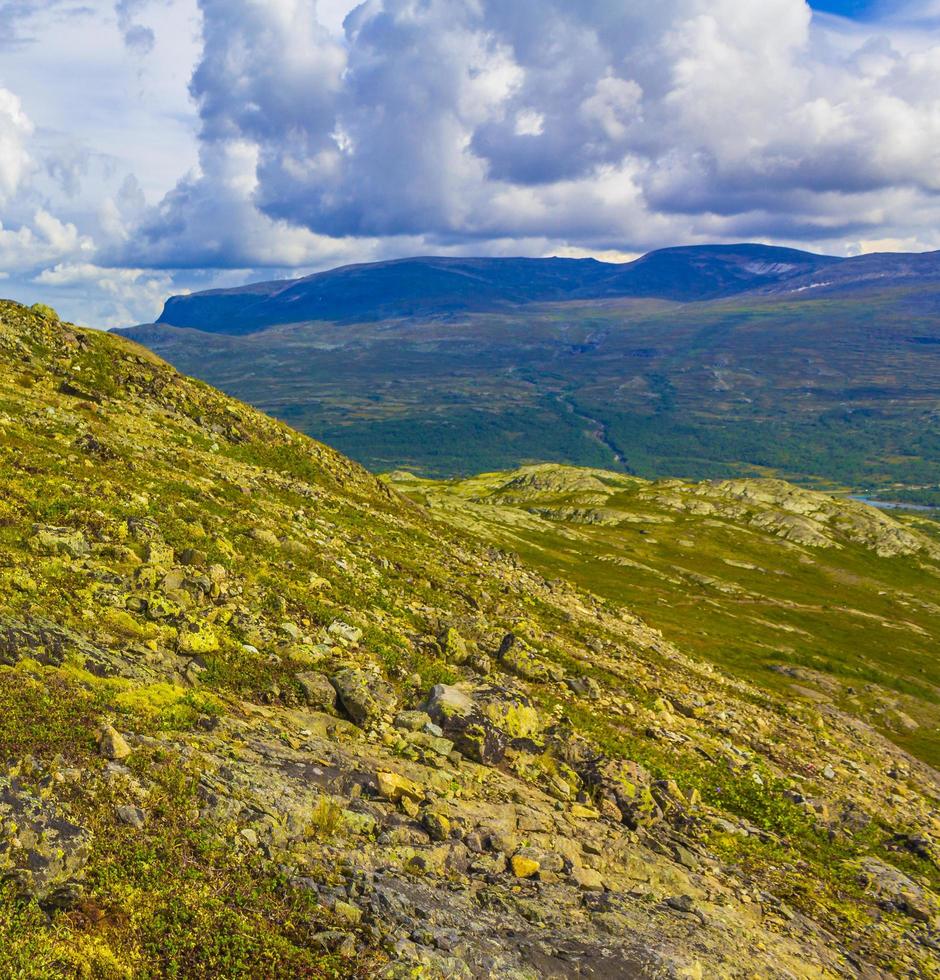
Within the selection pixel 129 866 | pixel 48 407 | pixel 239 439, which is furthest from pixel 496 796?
pixel 239 439

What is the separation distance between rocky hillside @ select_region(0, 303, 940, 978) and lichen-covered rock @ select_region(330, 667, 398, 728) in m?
0.13

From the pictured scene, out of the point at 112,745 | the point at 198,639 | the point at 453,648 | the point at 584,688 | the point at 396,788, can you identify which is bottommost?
the point at 584,688

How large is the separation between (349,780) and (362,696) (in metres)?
4.57

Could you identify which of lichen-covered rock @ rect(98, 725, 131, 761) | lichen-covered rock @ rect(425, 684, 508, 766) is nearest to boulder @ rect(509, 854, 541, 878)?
lichen-covered rock @ rect(425, 684, 508, 766)

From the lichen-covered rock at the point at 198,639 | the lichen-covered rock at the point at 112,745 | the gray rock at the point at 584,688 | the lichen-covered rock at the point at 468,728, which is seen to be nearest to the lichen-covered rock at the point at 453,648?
the lichen-covered rock at the point at 468,728

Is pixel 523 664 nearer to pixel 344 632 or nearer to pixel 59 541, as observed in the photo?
pixel 344 632

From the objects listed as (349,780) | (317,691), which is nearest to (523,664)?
(317,691)

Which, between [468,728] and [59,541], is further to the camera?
[59,541]

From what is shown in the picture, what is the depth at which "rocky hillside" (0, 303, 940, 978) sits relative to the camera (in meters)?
11.7

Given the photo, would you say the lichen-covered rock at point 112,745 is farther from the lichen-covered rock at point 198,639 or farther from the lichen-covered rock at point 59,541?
the lichen-covered rock at point 59,541

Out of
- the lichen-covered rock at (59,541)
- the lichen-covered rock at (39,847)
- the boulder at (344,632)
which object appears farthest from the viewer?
the boulder at (344,632)

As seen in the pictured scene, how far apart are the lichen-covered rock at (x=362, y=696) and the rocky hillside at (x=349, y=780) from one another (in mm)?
126

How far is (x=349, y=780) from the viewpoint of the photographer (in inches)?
653

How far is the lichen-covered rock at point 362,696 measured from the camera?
68.1 feet
